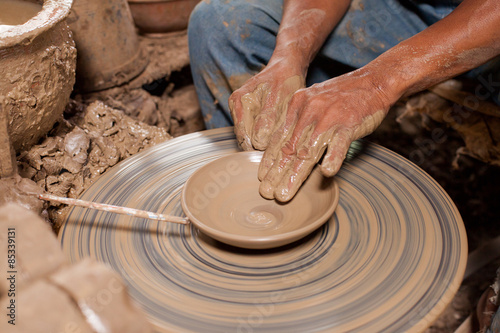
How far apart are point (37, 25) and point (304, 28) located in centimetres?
94

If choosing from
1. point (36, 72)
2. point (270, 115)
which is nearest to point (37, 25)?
point (36, 72)

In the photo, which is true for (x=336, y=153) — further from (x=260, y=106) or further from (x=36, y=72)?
(x=36, y=72)

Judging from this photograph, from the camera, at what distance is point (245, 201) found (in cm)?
140

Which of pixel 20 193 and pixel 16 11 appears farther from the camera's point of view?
pixel 16 11

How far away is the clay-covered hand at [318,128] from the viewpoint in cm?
125

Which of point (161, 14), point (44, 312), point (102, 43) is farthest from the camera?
point (161, 14)

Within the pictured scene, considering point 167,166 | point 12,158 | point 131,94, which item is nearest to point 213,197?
point 167,166

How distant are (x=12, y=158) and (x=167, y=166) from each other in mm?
499

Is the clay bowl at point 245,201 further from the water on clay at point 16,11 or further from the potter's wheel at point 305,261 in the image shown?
the water on clay at point 16,11

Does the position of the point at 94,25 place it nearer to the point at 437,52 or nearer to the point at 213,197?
the point at 213,197

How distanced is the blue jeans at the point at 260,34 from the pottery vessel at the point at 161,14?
119 cm

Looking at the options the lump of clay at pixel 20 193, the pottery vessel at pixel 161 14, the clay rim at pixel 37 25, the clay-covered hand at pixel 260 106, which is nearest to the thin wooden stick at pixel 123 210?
the lump of clay at pixel 20 193

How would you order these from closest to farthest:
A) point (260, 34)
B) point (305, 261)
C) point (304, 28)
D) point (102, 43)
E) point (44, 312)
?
1. point (44, 312)
2. point (305, 261)
3. point (304, 28)
4. point (260, 34)
5. point (102, 43)

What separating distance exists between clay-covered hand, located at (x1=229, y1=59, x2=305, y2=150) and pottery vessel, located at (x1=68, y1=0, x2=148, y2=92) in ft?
4.64
